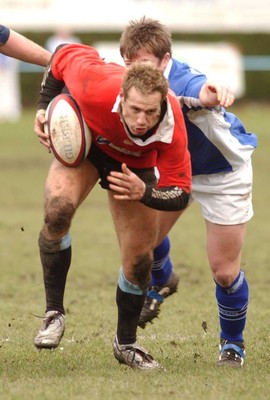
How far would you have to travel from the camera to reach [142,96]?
5.43m

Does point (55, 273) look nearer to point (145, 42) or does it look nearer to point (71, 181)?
point (71, 181)

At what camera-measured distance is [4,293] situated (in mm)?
8852

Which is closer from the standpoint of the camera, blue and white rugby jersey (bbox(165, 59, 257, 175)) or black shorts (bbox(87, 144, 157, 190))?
black shorts (bbox(87, 144, 157, 190))

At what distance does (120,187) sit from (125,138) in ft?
A: 1.31

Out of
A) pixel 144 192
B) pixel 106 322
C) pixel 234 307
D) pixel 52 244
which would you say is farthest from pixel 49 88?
pixel 106 322

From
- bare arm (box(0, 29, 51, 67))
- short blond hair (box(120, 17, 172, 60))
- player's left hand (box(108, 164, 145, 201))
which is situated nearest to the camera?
player's left hand (box(108, 164, 145, 201))

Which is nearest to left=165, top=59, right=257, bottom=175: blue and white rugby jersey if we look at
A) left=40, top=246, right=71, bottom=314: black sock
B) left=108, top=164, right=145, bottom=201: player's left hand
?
left=108, top=164, right=145, bottom=201: player's left hand

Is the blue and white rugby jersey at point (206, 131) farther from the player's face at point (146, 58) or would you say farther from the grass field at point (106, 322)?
the grass field at point (106, 322)

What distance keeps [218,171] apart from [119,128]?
1007 mm

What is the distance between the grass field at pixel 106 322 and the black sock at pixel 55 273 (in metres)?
0.35

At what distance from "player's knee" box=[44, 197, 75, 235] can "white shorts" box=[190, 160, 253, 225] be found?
97cm

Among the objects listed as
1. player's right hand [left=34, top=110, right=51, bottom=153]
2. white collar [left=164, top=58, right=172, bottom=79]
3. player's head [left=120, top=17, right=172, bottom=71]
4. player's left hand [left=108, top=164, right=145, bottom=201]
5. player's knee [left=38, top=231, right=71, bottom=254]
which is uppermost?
player's head [left=120, top=17, right=172, bottom=71]

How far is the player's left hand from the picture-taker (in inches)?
213

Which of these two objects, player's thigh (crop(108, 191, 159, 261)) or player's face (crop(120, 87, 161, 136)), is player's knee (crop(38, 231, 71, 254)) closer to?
player's thigh (crop(108, 191, 159, 261))
